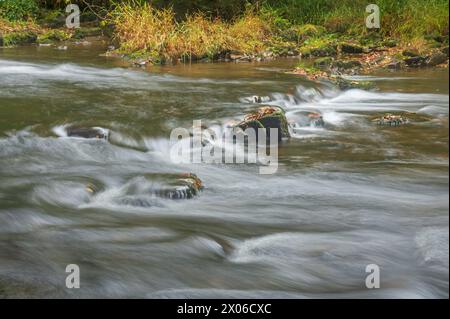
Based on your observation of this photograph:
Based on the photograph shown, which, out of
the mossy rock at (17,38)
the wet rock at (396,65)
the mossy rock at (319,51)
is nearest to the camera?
the wet rock at (396,65)

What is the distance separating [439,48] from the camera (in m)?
16.8

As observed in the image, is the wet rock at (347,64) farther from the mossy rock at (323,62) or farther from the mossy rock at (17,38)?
the mossy rock at (17,38)

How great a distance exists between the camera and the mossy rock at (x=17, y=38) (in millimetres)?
19253

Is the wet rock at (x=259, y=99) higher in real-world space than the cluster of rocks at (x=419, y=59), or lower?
lower

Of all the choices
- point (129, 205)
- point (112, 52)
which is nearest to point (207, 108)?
point (129, 205)

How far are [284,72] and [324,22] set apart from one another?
5.85 meters

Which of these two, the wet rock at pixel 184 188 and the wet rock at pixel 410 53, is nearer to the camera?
the wet rock at pixel 184 188

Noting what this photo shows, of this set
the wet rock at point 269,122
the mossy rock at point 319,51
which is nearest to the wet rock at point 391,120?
the wet rock at point 269,122

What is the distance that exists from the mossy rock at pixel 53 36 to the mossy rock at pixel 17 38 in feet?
0.81

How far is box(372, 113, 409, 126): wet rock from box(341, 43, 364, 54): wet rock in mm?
7774

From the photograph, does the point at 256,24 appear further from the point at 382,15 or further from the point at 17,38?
the point at 17,38

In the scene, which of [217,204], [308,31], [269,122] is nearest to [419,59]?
[308,31]

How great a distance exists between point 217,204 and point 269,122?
2.69 metres

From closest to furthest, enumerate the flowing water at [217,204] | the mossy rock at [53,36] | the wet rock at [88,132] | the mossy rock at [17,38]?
1. the flowing water at [217,204]
2. the wet rock at [88,132]
3. the mossy rock at [17,38]
4. the mossy rock at [53,36]
